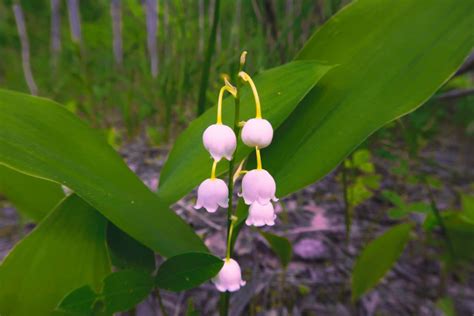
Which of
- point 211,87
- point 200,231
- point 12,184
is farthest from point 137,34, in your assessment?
point 12,184

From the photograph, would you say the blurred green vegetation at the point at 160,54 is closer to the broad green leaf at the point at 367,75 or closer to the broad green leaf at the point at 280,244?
the broad green leaf at the point at 367,75

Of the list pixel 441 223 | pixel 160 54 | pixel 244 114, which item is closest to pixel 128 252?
pixel 244 114

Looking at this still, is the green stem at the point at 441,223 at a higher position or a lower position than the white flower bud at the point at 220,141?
lower

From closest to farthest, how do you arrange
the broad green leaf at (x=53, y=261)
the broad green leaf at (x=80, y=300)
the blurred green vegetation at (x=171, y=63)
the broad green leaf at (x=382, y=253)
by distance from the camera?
the broad green leaf at (x=80, y=300), the broad green leaf at (x=53, y=261), the broad green leaf at (x=382, y=253), the blurred green vegetation at (x=171, y=63)

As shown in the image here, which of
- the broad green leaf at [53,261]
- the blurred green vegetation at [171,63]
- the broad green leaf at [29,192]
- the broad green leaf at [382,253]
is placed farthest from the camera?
the blurred green vegetation at [171,63]

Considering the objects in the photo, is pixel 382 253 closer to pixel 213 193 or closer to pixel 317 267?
pixel 317 267

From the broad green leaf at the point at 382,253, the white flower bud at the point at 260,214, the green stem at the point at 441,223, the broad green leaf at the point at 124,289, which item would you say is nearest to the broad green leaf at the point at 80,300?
the broad green leaf at the point at 124,289

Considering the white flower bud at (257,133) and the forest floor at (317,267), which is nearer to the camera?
the white flower bud at (257,133)
